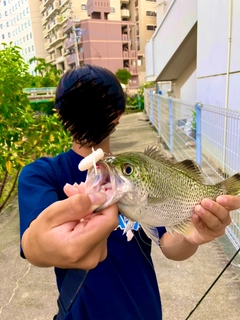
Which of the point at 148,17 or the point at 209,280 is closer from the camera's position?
the point at 209,280

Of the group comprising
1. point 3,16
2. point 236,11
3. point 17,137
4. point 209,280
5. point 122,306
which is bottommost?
point 209,280

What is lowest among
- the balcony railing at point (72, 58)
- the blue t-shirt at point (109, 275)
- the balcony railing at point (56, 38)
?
the blue t-shirt at point (109, 275)

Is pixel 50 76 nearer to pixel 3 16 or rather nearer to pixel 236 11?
pixel 236 11

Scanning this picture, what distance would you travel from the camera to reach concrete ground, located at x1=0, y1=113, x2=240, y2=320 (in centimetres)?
226

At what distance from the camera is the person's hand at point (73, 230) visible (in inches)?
25.7

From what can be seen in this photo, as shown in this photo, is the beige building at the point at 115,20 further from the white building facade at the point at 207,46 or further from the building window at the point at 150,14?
the white building facade at the point at 207,46

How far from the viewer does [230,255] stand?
280cm

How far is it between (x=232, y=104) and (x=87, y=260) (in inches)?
180

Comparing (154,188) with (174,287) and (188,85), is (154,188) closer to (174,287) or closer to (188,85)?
(174,287)

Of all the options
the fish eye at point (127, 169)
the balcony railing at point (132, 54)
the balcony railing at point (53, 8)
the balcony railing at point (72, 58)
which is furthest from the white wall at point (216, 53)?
the balcony railing at point (53, 8)

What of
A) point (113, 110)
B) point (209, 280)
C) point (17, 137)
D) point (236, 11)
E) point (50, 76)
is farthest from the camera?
point (50, 76)

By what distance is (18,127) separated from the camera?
12.5 ft

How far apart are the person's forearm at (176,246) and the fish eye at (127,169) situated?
55 centimetres

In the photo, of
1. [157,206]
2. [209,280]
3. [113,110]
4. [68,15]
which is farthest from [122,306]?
[68,15]
